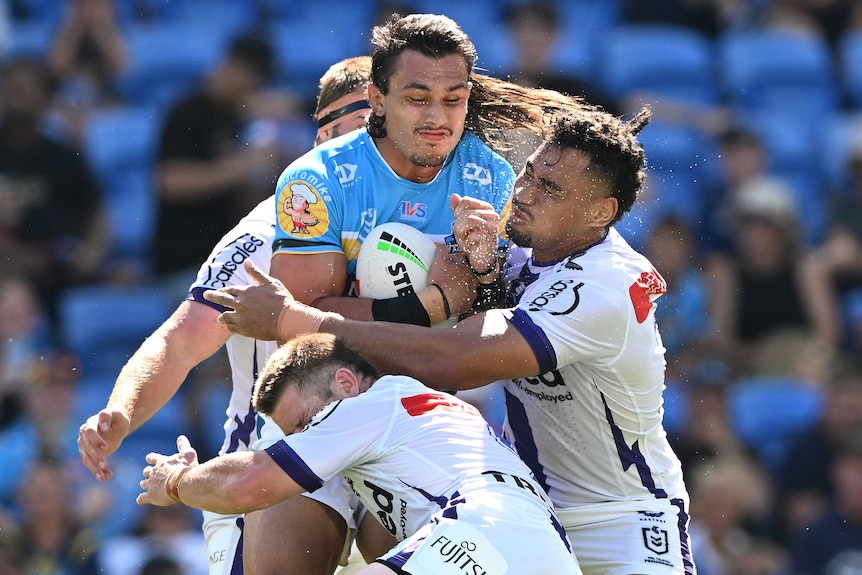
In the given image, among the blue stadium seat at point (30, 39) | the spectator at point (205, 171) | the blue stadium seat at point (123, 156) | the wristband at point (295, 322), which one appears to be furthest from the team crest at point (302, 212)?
the blue stadium seat at point (30, 39)

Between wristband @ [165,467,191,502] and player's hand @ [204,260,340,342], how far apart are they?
→ 0.61 m

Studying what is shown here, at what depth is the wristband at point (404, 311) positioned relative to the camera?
598cm

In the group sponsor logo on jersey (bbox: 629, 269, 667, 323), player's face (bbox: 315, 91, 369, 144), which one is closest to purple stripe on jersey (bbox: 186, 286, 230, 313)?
player's face (bbox: 315, 91, 369, 144)

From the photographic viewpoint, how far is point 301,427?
18.1 ft

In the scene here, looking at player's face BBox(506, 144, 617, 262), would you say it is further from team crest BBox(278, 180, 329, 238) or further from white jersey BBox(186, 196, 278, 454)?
white jersey BBox(186, 196, 278, 454)

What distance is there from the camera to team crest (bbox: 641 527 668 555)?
5.95 m

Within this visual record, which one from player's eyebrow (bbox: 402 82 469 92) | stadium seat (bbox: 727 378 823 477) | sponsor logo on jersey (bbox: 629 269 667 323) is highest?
player's eyebrow (bbox: 402 82 469 92)

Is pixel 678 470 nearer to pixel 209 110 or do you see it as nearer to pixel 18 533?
pixel 18 533

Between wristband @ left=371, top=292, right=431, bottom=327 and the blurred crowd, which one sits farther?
the blurred crowd

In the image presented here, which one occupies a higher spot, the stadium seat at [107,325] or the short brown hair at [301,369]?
the short brown hair at [301,369]

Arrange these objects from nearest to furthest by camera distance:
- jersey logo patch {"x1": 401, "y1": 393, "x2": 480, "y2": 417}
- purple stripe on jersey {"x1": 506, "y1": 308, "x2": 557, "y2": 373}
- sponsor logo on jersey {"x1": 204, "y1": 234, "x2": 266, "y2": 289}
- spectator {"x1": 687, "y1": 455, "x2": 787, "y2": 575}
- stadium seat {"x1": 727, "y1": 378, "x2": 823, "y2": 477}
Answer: jersey logo patch {"x1": 401, "y1": 393, "x2": 480, "y2": 417}
purple stripe on jersey {"x1": 506, "y1": 308, "x2": 557, "y2": 373}
sponsor logo on jersey {"x1": 204, "y1": 234, "x2": 266, "y2": 289}
spectator {"x1": 687, "y1": 455, "x2": 787, "y2": 575}
stadium seat {"x1": 727, "y1": 378, "x2": 823, "y2": 477}

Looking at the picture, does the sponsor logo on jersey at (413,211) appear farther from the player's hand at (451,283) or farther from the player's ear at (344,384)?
the player's ear at (344,384)

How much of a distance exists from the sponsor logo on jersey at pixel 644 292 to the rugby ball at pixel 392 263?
2.79ft

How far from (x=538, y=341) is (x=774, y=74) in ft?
28.2
